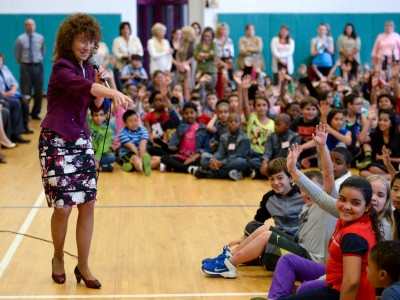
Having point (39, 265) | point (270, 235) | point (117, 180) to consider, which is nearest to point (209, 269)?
point (270, 235)

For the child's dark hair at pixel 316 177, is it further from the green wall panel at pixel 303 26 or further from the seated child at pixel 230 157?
the green wall panel at pixel 303 26

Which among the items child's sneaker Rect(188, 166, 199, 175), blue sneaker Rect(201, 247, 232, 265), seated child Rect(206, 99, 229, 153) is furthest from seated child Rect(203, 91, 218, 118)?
blue sneaker Rect(201, 247, 232, 265)

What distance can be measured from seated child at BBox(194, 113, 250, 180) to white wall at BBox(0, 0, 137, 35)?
8353 millimetres

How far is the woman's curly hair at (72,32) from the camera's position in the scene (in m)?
4.38

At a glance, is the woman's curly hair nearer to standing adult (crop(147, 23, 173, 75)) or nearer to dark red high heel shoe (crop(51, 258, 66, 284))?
dark red high heel shoe (crop(51, 258, 66, 284))

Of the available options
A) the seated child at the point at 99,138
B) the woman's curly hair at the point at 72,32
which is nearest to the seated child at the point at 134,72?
the seated child at the point at 99,138

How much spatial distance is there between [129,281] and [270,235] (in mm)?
944

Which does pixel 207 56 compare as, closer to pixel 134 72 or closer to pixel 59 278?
pixel 134 72

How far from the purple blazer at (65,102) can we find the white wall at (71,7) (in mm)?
11956

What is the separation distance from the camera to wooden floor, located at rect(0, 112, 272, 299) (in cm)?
475

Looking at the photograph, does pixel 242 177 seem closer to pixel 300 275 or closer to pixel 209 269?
pixel 209 269

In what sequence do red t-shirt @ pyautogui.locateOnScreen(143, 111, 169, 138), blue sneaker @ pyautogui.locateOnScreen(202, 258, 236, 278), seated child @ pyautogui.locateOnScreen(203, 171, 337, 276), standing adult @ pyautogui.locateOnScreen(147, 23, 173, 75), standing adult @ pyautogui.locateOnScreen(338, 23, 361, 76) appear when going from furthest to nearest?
standing adult @ pyautogui.locateOnScreen(338, 23, 361, 76)
standing adult @ pyautogui.locateOnScreen(147, 23, 173, 75)
red t-shirt @ pyautogui.locateOnScreen(143, 111, 169, 138)
blue sneaker @ pyautogui.locateOnScreen(202, 258, 236, 278)
seated child @ pyautogui.locateOnScreen(203, 171, 337, 276)

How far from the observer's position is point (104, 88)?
4.20 m

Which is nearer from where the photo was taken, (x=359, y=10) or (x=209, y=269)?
(x=209, y=269)
